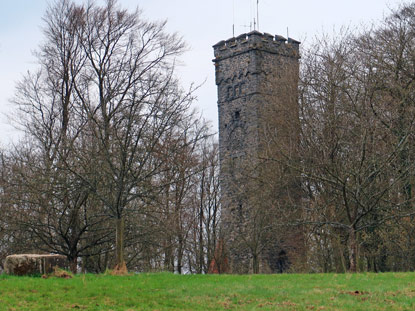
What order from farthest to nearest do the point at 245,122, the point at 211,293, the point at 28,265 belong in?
the point at 245,122
the point at 28,265
the point at 211,293

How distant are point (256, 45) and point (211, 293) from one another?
32.1 m

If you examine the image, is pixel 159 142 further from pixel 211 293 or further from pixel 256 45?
pixel 256 45

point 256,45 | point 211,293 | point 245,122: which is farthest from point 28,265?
point 256,45

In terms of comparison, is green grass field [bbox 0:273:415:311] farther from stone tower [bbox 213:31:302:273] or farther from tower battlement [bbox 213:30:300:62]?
tower battlement [bbox 213:30:300:62]

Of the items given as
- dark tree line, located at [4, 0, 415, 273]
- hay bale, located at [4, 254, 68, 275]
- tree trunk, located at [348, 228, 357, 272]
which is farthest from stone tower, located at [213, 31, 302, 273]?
hay bale, located at [4, 254, 68, 275]

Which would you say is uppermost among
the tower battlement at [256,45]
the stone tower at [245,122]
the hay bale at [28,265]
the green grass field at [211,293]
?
the tower battlement at [256,45]

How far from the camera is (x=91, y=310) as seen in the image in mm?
10617

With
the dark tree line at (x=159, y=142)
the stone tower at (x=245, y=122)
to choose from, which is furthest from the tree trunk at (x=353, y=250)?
the stone tower at (x=245, y=122)

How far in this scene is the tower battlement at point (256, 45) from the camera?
4297cm

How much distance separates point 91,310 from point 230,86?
34.5 meters

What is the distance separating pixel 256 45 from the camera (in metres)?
42.9

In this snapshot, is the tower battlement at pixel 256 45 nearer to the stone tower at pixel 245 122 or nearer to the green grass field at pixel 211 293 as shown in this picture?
the stone tower at pixel 245 122

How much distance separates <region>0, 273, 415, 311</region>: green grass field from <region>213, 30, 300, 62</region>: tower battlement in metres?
29.5

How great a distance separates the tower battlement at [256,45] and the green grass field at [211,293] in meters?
29.5
